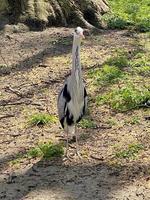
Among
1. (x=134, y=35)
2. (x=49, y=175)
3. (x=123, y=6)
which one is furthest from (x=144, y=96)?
(x=123, y=6)

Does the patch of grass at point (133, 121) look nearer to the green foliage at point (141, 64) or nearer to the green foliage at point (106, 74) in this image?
the green foliage at point (106, 74)

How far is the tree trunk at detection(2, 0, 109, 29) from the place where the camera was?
906 centimetres

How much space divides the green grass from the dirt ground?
31.3 inches

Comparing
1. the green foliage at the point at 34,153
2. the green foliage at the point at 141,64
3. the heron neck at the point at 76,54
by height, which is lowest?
the green foliage at the point at 34,153

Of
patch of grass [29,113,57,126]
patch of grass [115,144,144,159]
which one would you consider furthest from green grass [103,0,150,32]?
patch of grass [115,144,144,159]

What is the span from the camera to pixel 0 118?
624cm

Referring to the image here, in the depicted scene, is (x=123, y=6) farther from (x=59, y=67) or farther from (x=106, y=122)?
(x=106, y=122)

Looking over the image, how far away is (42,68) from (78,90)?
2.68m

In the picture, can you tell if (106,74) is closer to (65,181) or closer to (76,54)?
(76,54)

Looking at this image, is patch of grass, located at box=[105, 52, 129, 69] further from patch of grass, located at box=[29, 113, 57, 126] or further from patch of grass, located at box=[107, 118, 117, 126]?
patch of grass, located at box=[29, 113, 57, 126]

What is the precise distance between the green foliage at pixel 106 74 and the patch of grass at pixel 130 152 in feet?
6.17

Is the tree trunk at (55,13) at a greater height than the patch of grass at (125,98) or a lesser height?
greater

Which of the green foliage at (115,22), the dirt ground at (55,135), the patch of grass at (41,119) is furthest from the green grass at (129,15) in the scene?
the patch of grass at (41,119)

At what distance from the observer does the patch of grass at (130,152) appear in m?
5.24
